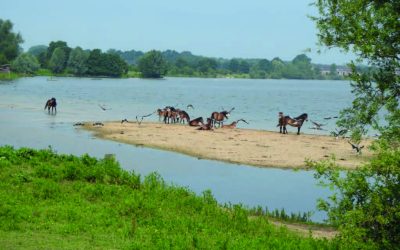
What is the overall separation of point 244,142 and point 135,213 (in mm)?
23360

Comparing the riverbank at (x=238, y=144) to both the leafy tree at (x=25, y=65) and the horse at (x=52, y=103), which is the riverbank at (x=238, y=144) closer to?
the horse at (x=52, y=103)

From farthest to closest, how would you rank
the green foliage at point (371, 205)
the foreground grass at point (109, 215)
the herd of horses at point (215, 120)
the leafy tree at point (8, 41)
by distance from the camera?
the leafy tree at point (8, 41) → the herd of horses at point (215, 120) → the foreground grass at point (109, 215) → the green foliage at point (371, 205)

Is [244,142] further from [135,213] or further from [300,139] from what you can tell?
[135,213]

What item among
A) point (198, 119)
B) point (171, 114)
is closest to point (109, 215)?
point (198, 119)

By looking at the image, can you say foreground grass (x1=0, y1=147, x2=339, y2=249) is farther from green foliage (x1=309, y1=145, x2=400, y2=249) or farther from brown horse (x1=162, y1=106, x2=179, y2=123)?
brown horse (x1=162, y1=106, x2=179, y2=123)

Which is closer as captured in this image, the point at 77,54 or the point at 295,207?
the point at 295,207

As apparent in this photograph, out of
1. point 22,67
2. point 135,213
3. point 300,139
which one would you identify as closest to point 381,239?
point 135,213

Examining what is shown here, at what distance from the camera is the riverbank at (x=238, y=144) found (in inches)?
1236

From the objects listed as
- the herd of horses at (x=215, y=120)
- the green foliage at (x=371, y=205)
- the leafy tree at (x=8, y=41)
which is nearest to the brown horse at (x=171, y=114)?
the herd of horses at (x=215, y=120)

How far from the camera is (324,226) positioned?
712 inches

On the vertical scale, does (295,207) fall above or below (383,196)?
below

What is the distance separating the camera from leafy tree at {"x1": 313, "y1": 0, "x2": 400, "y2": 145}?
11.4m

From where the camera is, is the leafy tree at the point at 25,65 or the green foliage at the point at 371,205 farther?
the leafy tree at the point at 25,65

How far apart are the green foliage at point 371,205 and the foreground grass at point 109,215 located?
1.80m
